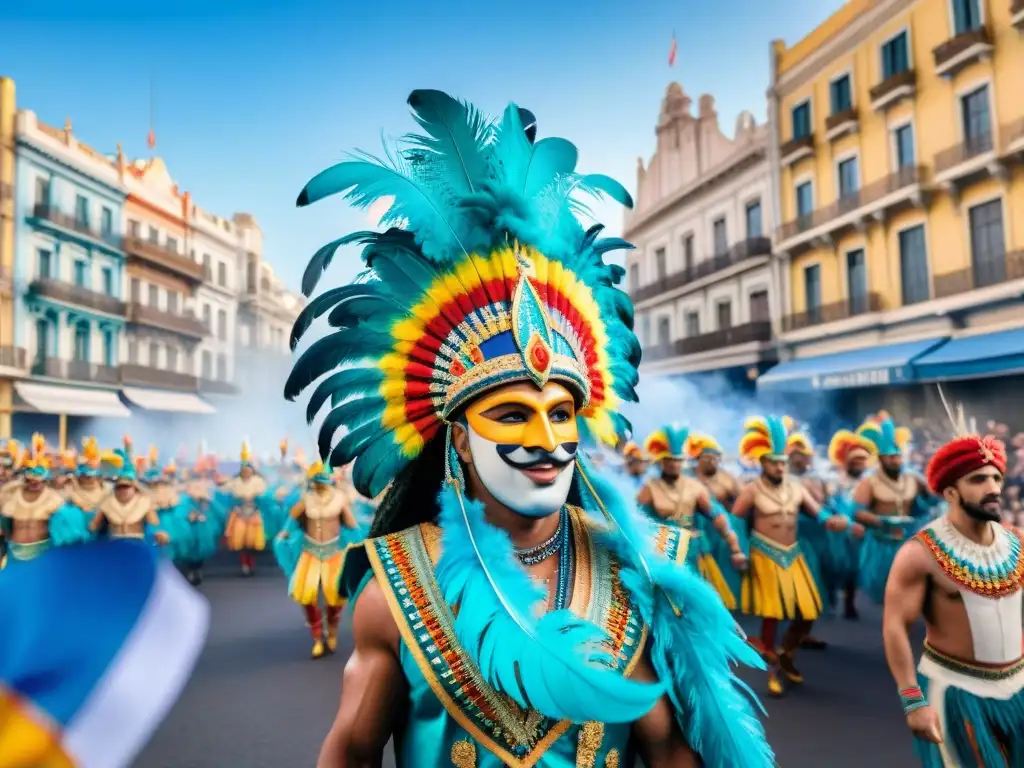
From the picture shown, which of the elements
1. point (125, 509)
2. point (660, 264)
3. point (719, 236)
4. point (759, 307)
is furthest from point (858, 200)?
point (125, 509)

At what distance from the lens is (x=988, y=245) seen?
16.0m

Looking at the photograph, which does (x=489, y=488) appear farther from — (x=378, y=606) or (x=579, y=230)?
(x=579, y=230)

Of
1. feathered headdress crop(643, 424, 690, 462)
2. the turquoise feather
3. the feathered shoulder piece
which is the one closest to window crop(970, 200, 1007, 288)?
feathered headdress crop(643, 424, 690, 462)

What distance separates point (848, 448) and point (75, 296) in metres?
22.5

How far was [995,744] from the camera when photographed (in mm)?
3139

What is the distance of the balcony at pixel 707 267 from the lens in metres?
22.2

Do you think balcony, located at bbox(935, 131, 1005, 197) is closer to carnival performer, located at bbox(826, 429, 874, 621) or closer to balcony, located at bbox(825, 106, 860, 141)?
balcony, located at bbox(825, 106, 860, 141)

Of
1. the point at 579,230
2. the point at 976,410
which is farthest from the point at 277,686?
the point at 976,410

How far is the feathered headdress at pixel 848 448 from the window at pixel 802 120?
13.8 meters

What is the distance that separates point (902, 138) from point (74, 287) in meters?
23.3

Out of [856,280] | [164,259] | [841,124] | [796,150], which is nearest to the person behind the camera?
[841,124]

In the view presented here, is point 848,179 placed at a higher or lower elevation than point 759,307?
higher

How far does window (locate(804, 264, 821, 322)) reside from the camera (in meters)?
20.8

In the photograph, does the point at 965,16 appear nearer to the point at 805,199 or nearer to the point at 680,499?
the point at 805,199
